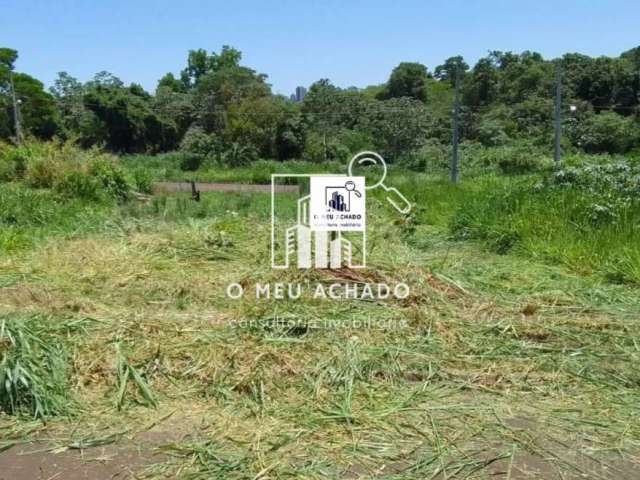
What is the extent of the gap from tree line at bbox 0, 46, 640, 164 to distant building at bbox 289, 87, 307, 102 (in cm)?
101

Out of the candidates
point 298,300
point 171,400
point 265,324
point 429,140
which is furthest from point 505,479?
point 429,140

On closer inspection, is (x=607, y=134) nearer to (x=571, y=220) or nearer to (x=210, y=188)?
(x=210, y=188)

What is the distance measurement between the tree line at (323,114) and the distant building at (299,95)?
3.30 feet

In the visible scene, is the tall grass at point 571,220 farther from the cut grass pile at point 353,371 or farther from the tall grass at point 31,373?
the tall grass at point 31,373

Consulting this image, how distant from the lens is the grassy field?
83.2 inches

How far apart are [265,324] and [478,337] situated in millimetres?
1274

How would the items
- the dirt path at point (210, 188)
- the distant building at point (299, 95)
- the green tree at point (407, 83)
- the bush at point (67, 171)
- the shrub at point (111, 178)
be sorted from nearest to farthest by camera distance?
the bush at point (67, 171) < the shrub at point (111, 178) < the dirt path at point (210, 188) < the distant building at point (299, 95) < the green tree at point (407, 83)

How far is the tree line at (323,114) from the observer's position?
26.0m

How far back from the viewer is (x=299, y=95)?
31406 mm

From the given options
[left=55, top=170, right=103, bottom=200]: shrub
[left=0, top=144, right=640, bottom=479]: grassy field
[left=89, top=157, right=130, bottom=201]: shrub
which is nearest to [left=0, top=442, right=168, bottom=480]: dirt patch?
[left=0, top=144, right=640, bottom=479]: grassy field

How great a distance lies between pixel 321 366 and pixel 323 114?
26.2m

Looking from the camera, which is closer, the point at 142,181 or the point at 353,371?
the point at 353,371

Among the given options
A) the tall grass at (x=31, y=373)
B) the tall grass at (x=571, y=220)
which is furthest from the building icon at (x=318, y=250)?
the tall grass at (x=31, y=373)

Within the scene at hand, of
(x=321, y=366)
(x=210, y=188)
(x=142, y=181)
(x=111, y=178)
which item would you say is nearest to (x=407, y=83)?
(x=210, y=188)
